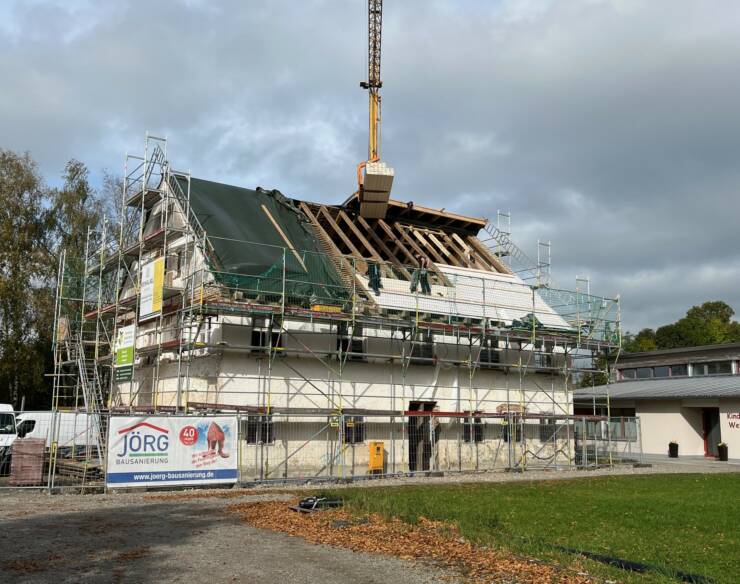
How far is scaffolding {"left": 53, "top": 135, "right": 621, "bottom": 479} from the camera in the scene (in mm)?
23094

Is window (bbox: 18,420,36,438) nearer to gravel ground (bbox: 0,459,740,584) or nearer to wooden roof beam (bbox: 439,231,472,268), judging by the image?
gravel ground (bbox: 0,459,740,584)

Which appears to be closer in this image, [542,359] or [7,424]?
[7,424]

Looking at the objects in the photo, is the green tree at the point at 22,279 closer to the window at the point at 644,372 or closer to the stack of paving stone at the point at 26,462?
the stack of paving stone at the point at 26,462

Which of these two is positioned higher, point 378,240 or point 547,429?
point 378,240

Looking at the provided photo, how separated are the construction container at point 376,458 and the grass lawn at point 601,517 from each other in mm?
4233

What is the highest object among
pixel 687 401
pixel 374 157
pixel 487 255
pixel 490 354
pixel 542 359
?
pixel 374 157

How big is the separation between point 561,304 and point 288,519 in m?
20.8

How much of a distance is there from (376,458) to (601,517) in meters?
10.9

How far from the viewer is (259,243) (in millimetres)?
25344

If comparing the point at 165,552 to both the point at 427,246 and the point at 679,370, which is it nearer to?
the point at 427,246

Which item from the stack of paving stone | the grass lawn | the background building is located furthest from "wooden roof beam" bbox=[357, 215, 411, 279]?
the stack of paving stone

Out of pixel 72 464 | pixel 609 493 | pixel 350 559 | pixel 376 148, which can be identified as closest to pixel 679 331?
pixel 376 148

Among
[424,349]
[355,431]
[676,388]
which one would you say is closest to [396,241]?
[424,349]

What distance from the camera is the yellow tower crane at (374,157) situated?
1230 inches
